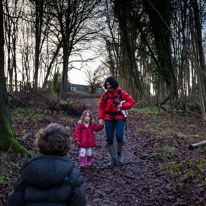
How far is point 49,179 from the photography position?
6.10 ft

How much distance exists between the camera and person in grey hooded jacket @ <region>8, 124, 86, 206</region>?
6.13 feet

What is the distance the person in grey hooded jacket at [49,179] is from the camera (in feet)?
6.13

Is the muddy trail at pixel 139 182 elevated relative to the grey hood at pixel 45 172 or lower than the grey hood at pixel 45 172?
lower

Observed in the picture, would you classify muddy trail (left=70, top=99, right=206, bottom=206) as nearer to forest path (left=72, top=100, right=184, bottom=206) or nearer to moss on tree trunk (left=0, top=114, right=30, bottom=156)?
forest path (left=72, top=100, right=184, bottom=206)

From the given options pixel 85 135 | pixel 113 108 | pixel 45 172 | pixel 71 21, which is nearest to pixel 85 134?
pixel 85 135

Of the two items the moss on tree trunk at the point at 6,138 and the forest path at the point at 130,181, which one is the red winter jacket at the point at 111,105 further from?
the moss on tree trunk at the point at 6,138

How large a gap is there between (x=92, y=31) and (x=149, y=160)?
15105mm

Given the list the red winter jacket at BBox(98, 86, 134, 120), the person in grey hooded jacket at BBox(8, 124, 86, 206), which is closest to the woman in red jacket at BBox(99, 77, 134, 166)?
the red winter jacket at BBox(98, 86, 134, 120)

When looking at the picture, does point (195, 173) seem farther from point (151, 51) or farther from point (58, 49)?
point (58, 49)

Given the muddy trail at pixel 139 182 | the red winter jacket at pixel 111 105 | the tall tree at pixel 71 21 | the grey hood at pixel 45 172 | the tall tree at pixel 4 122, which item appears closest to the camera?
the grey hood at pixel 45 172

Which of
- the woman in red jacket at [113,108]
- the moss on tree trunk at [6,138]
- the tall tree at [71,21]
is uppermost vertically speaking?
the tall tree at [71,21]

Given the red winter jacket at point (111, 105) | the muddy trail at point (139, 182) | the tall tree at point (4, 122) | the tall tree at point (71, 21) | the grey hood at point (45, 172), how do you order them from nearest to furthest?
the grey hood at point (45, 172) < the muddy trail at point (139, 182) < the tall tree at point (4, 122) < the red winter jacket at point (111, 105) < the tall tree at point (71, 21)

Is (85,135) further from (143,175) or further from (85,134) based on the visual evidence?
(143,175)

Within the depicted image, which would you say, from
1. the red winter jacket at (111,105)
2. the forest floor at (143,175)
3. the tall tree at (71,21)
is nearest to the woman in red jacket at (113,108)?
the red winter jacket at (111,105)
